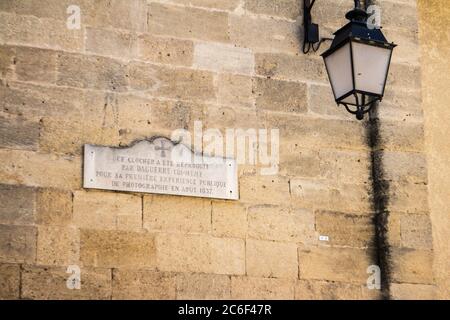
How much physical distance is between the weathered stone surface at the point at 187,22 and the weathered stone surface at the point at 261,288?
1.65 metres

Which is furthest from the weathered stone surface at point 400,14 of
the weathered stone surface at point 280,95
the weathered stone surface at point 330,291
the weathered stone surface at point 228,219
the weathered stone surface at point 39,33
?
the weathered stone surface at point 39,33

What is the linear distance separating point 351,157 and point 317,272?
0.85 meters

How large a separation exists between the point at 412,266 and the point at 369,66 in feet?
5.10

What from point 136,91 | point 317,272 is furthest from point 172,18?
point 317,272

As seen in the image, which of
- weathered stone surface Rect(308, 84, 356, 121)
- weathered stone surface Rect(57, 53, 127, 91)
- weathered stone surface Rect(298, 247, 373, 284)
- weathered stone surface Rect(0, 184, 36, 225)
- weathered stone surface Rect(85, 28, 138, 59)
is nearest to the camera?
weathered stone surface Rect(0, 184, 36, 225)

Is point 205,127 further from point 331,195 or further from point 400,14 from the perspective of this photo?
point 400,14

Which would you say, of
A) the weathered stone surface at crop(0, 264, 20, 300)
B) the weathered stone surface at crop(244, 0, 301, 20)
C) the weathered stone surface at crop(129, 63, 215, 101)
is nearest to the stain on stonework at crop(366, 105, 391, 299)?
the weathered stone surface at crop(244, 0, 301, 20)

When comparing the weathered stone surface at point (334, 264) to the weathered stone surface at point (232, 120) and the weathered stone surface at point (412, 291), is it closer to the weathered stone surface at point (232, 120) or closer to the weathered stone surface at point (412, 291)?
the weathered stone surface at point (412, 291)

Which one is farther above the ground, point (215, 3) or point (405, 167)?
point (215, 3)

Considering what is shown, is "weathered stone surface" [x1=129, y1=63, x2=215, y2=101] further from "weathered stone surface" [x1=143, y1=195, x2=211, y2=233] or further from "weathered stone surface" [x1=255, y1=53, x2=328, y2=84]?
"weathered stone surface" [x1=143, y1=195, x2=211, y2=233]

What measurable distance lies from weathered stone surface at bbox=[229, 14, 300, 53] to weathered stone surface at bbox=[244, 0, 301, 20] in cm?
6

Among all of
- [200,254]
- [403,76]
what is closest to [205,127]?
[200,254]

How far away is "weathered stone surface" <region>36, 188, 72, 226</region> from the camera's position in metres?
5.59

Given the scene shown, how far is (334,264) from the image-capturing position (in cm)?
615
